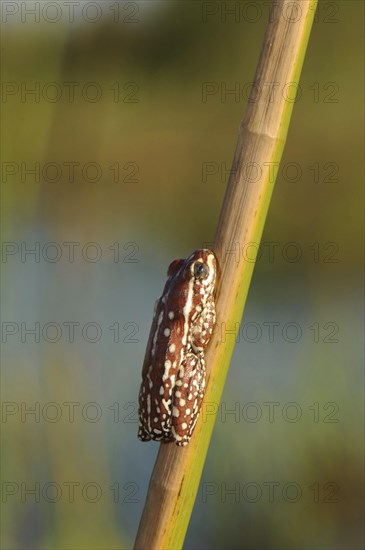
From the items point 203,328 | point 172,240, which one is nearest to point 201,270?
point 203,328

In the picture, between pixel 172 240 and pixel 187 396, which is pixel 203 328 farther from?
pixel 172 240

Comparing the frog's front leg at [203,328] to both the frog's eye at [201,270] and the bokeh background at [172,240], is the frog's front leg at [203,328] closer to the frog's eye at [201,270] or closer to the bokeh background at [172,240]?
the frog's eye at [201,270]

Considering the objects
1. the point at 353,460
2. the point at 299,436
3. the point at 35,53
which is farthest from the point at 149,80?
the point at 353,460

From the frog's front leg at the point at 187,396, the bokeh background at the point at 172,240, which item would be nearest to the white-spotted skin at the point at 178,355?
the frog's front leg at the point at 187,396

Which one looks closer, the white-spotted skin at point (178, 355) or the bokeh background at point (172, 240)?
the white-spotted skin at point (178, 355)

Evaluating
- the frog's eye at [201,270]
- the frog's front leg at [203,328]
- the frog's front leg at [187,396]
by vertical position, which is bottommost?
the frog's front leg at [187,396]

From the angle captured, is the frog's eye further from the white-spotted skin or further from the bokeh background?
the bokeh background

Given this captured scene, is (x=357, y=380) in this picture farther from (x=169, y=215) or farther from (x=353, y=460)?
(x=169, y=215)

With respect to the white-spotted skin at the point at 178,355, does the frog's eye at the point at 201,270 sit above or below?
above
